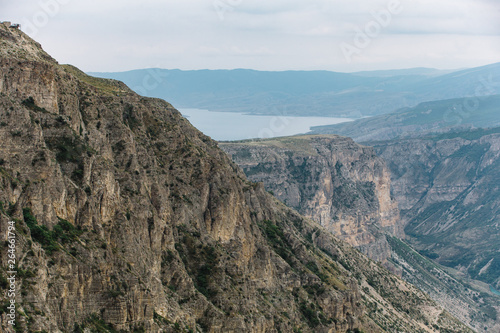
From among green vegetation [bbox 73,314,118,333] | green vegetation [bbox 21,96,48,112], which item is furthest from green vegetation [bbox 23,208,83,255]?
green vegetation [bbox 21,96,48,112]

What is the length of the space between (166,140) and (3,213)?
1631 inches

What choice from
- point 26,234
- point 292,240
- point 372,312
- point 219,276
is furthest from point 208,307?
point 372,312

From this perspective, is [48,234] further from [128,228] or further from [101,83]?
[101,83]

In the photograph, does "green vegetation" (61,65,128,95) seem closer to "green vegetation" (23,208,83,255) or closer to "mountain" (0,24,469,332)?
"mountain" (0,24,469,332)

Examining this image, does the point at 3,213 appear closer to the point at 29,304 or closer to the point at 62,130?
the point at 29,304

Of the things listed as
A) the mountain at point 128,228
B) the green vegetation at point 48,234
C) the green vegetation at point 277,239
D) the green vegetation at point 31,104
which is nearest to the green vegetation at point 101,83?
the mountain at point 128,228

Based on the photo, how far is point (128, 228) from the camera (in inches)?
2271

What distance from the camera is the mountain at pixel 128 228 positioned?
46.8 m

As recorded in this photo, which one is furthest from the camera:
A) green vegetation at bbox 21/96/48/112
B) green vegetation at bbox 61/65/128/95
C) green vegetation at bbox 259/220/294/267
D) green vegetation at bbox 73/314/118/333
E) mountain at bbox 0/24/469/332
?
green vegetation at bbox 259/220/294/267

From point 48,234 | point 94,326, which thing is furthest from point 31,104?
point 94,326

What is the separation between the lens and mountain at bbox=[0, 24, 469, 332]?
46750 mm

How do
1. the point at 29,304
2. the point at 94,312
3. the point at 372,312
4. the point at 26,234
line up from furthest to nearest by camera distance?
the point at 372,312
the point at 94,312
the point at 26,234
the point at 29,304

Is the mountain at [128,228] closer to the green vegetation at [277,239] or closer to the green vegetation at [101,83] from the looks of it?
the green vegetation at [277,239]

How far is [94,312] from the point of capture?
4919cm
